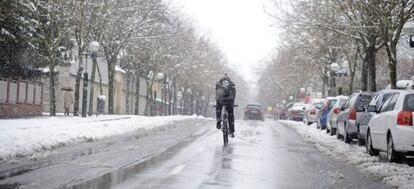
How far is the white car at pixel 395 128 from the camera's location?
13.0 m

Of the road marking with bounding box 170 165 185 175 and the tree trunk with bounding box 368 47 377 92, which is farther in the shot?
the tree trunk with bounding box 368 47 377 92

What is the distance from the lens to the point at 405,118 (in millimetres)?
13172

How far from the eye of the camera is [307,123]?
37.1 meters

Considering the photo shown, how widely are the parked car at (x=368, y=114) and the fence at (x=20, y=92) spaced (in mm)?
20041

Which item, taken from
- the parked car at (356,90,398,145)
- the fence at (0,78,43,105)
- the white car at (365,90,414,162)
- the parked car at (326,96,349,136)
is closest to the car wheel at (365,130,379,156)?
the white car at (365,90,414,162)

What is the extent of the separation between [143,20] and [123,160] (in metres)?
30.2

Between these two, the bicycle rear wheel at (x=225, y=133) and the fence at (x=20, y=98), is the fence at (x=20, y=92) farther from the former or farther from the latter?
the bicycle rear wheel at (x=225, y=133)

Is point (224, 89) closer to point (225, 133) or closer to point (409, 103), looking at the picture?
point (225, 133)

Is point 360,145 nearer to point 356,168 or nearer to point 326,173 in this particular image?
point 356,168

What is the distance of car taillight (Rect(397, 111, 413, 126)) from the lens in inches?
514

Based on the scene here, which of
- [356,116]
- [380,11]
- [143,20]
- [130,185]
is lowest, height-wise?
[130,185]

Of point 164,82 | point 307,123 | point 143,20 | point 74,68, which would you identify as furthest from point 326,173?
point 164,82

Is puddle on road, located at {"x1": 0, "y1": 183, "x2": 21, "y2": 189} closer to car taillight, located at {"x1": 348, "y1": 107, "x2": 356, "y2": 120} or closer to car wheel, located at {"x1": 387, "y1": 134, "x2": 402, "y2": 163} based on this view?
car wheel, located at {"x1": 387, "y1": 134, "x2": 402, "y2": 163}

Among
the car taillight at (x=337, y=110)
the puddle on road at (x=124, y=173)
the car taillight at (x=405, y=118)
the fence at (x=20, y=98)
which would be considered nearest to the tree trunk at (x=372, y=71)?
the car taillight at (x=337, y=110)
